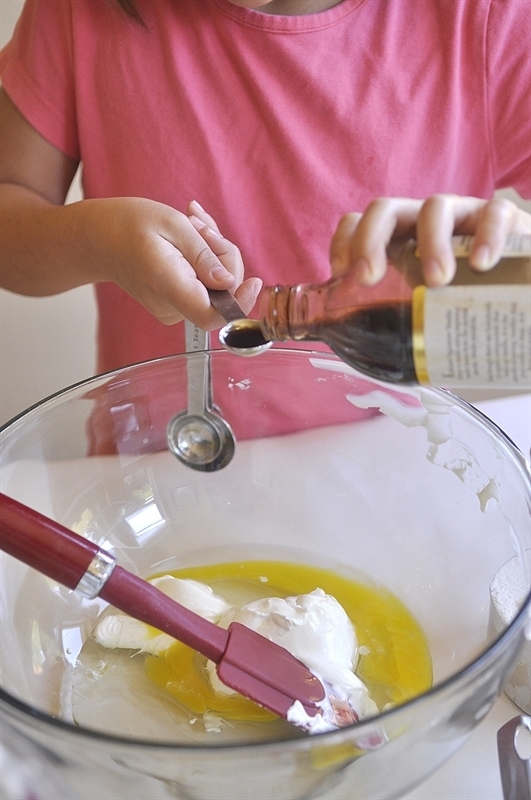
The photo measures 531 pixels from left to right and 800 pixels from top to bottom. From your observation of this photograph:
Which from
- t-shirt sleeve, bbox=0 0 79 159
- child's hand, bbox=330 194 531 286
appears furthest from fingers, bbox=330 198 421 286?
t-shirt sleeve, bbox=0 0 79 159

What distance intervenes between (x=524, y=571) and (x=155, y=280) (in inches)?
15.0

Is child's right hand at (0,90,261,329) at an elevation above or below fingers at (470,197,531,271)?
below

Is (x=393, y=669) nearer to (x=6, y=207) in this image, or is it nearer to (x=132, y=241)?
(x=132, y=241)

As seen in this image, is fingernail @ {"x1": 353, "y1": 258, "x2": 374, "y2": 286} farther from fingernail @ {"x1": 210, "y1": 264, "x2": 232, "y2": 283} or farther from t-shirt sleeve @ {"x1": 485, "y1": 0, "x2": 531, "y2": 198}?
t-shirt sleeve @ {"x1": 485, "y1": 0, "x2": 531, "y2": 198}

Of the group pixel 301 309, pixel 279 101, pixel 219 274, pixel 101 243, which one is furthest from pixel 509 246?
pixel 279 101

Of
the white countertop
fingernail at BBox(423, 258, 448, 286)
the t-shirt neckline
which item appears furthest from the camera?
the t-shirt neckline

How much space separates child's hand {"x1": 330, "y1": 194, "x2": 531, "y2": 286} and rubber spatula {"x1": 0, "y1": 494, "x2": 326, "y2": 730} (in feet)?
0.80

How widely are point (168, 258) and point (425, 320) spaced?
1.03 ft

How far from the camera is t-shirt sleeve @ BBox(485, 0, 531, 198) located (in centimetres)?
89

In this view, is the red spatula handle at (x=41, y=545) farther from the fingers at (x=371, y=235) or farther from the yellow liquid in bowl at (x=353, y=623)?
the fingers at (x=371, y=235)

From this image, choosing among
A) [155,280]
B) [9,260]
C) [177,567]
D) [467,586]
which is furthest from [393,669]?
[9,260]

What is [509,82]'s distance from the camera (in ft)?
3.03

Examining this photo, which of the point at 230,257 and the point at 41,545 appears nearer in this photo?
the point at 41,545

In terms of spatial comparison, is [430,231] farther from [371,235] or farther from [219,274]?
[219,274]
